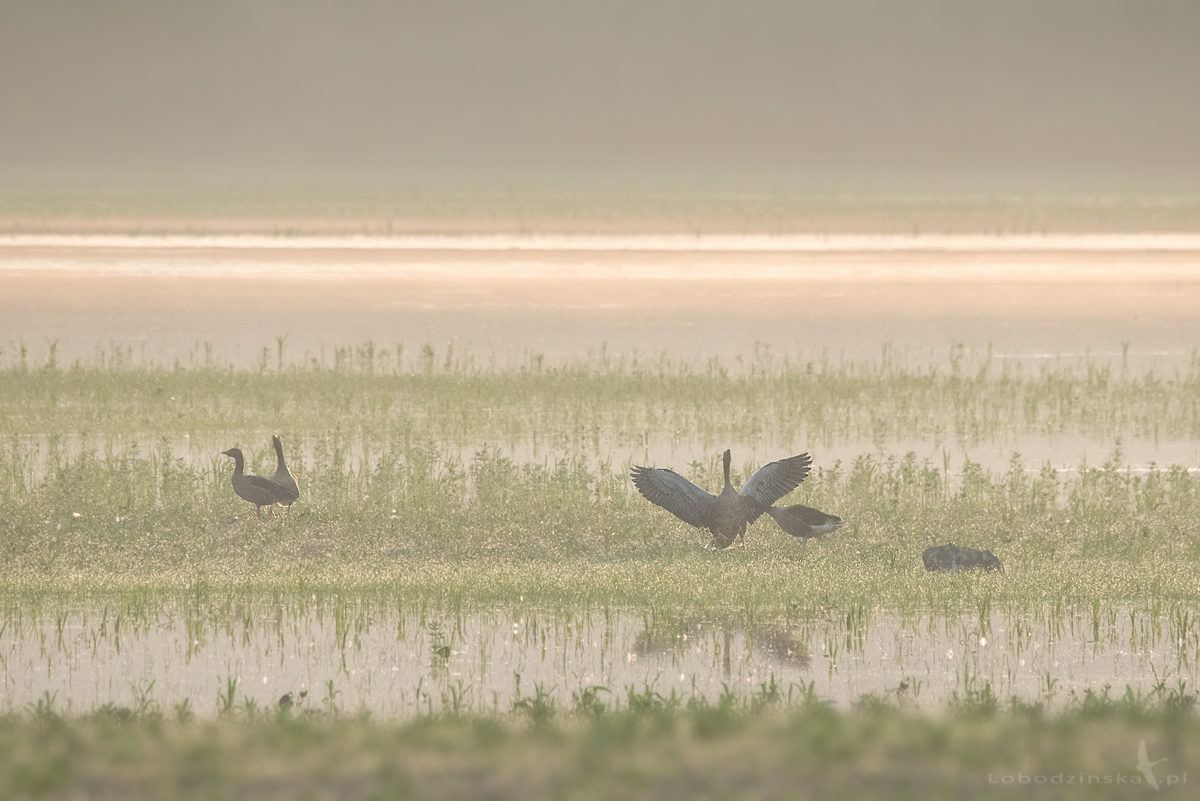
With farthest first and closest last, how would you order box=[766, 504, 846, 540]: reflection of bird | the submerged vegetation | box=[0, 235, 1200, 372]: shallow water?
box=[0, 235, 1200, 372]: shallow water, box=[766, 504, 846, 540]: reflection of bird, the submerged vegetation

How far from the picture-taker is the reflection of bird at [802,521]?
49.4 feet

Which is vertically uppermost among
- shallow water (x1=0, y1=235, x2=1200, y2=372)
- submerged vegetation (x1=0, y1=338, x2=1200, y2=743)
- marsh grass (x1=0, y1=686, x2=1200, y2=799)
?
shallow water (x1=0, y1=235, x2=1200, y2=372)

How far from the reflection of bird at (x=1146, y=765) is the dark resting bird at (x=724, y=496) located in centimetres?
625

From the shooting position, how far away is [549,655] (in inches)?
463

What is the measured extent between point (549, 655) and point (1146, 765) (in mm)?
4361

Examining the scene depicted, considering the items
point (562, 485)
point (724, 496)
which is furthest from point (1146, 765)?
point (562, 485)

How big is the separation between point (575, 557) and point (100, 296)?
→ 89.5 ft

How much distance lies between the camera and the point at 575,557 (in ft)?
50.1

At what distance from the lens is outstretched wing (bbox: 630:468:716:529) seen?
49.2 feet

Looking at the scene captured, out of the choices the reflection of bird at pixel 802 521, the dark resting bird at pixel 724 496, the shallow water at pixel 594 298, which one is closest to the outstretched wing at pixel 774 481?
the dark resting bird at pixel 724 496

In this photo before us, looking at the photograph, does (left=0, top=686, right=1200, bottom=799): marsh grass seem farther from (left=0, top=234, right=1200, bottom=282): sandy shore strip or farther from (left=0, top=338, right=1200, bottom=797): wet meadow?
(left=0, top=234, right=1200, bottom=282): sandy shore strip

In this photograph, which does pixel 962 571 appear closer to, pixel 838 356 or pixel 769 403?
pixel 769 403

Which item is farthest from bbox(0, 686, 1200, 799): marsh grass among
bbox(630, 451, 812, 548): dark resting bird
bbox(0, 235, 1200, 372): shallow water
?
bbox(0, 235, 1200, 372): shallow water

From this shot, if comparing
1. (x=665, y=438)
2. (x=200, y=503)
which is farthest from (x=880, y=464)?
(x=200, y=503)
